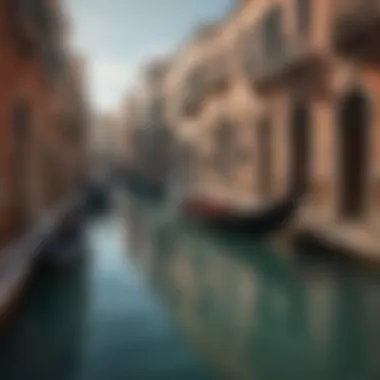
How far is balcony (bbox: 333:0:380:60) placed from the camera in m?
3.47

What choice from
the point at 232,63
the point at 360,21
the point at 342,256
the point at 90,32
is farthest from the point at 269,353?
the point at 232,63

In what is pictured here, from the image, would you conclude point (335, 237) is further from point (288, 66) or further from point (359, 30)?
point (288, 66)

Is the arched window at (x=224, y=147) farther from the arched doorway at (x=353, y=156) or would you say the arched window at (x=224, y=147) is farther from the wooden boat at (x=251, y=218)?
the arched doorway at (x=353, y=156)

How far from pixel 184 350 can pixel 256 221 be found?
8.66 feet

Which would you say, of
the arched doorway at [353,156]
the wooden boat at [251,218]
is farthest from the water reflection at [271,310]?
the arched doorway at [353,156]

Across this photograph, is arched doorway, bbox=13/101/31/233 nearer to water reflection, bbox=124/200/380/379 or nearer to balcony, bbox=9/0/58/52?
balcony, bbox=9/0/58/52

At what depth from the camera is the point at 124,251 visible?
5.19m

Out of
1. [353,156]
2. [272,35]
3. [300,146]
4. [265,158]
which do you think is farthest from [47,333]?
[272,35]

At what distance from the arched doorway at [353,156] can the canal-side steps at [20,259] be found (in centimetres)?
230

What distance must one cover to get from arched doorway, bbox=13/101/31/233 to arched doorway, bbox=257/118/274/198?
7.65 feet

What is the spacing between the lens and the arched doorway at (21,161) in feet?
14.4

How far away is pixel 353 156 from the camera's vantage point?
4496 mm

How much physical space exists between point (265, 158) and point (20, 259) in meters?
3.31

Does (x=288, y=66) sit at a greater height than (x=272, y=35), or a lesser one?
lesser
